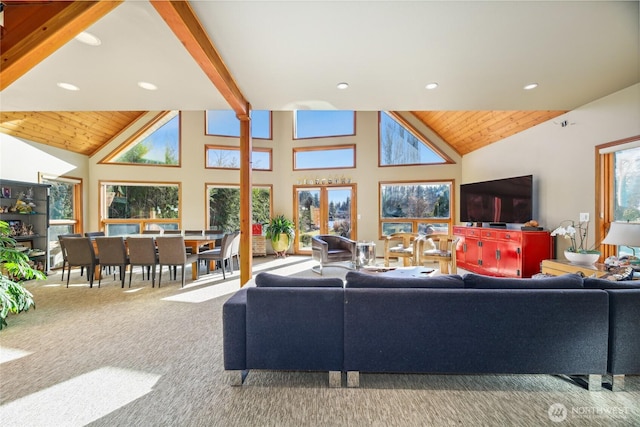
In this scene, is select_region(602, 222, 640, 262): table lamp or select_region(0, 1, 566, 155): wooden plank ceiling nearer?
select_region(0, 1, 566, 155): wooden plank ceiling

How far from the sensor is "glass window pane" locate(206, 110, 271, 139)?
7.54 meters

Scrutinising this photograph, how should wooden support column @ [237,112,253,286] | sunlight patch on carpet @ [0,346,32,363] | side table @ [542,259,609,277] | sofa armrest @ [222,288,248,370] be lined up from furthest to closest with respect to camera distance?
wooden support column @ [237,112,253,286]
side table @ [542,259,609,277]
sunlight patch on carpet @ [0,346,32,363]
sofa armrest @ [222,288,248,370]

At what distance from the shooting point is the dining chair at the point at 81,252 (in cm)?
438

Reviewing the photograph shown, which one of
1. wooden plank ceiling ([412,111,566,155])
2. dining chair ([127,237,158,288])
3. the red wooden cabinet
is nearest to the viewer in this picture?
the red wooden cabinet

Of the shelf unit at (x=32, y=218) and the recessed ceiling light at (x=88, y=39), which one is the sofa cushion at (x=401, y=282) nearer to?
the recessed ceiling light at (x=88, y=39)

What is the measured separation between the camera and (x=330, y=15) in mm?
2184

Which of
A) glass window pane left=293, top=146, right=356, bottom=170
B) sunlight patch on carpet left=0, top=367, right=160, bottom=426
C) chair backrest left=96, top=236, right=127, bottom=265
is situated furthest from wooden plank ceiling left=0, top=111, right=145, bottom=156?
sunlight patch on carpet left=0, top=367, right=160, bottom=426

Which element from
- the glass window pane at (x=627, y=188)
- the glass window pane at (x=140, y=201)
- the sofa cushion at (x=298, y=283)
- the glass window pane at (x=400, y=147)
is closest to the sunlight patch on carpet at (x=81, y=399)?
the sofa cushion at (x=298, y=283)

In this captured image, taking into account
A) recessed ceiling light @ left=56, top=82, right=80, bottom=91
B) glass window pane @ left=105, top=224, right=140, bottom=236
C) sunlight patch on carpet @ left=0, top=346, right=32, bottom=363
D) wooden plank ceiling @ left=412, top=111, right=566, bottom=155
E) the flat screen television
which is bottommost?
sunlight patch on carpet @ left=0, top=346, right=32, bottom=363

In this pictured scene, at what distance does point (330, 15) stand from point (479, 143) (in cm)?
514

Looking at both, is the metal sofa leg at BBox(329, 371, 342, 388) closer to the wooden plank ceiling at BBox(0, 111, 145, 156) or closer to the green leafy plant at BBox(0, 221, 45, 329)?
the green leafy plant at BBox(0, 221, 45, 329)

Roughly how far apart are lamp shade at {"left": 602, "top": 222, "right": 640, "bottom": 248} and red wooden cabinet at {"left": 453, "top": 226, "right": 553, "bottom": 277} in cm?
150

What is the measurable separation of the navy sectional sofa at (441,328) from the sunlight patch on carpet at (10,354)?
2.02 m

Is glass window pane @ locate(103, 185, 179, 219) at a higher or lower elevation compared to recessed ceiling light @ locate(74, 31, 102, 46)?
lower
